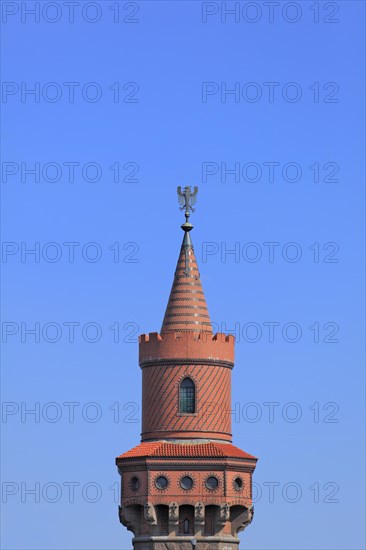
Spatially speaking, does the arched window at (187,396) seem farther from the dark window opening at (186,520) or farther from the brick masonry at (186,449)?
the dark window opening at (186,520)

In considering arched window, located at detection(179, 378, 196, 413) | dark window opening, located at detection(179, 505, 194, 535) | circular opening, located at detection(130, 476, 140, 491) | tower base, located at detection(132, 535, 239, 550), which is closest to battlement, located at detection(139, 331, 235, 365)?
arched window, located at detection(179, 378, 196, 413)

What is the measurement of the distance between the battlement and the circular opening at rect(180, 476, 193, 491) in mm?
6240

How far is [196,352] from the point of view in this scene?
3922 inches

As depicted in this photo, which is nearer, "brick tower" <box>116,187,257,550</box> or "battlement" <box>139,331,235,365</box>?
"brick tower" <box>116,187,257,550</box>

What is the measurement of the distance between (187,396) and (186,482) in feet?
15.2

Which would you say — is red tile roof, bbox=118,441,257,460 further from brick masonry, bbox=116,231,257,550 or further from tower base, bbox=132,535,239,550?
tower base, bbox=132,535,239,550

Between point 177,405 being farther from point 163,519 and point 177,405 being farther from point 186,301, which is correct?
point 163,519

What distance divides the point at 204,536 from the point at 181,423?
5888 mm

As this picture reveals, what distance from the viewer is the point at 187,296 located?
101 m

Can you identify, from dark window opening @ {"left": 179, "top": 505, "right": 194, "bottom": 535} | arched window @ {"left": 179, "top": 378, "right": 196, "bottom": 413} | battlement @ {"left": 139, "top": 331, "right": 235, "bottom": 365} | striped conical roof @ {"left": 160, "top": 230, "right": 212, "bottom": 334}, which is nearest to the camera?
dark window opening @ {"left": 179, "top": 505, "right": 194, "bottom": 535}

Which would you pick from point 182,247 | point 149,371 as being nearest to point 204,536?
point 149,371

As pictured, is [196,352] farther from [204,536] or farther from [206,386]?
[204,536]

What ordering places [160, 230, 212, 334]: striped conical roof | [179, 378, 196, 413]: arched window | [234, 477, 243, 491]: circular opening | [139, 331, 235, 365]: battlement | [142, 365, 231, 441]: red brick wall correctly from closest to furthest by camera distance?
[234, 477, 243, 491]: circular opening → [142, 365, 231, 441]: red brick wall → [179, 378, 196, 413]: arched window → [139, 331, 235, 365]: battlement → [160, 230, 212, 334]: striped conical roof

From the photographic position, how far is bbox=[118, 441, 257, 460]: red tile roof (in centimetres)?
9756
